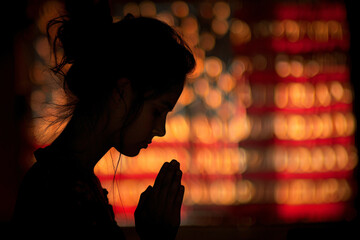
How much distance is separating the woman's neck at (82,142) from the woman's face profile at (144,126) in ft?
0.10

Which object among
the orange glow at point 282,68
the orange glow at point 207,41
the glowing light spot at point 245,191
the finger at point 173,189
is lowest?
the glowing light spot at point 245,191

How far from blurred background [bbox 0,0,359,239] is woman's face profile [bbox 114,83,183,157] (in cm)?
74

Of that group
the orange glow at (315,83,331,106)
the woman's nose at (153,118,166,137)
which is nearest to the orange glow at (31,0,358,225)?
the orange glow at (315,83,331,106)

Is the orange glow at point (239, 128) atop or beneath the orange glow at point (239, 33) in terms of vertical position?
beneath

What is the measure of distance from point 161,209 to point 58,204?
161mm

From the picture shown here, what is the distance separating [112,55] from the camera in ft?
1.95

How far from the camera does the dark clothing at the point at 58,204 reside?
48cm

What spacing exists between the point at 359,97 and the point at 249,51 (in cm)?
39

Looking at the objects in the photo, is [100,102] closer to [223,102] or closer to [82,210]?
[82,210]

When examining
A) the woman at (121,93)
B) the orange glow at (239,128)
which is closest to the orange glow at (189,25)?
the orange glow at (239,128)

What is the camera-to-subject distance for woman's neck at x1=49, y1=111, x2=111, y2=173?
1.84ft

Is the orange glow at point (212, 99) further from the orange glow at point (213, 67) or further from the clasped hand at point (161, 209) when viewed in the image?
the clasped hand at point (161, 209)

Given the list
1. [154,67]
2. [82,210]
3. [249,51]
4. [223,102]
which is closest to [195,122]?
[223,102]

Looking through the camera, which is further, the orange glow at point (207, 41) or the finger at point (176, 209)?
the orange glow at point (207, 41)
